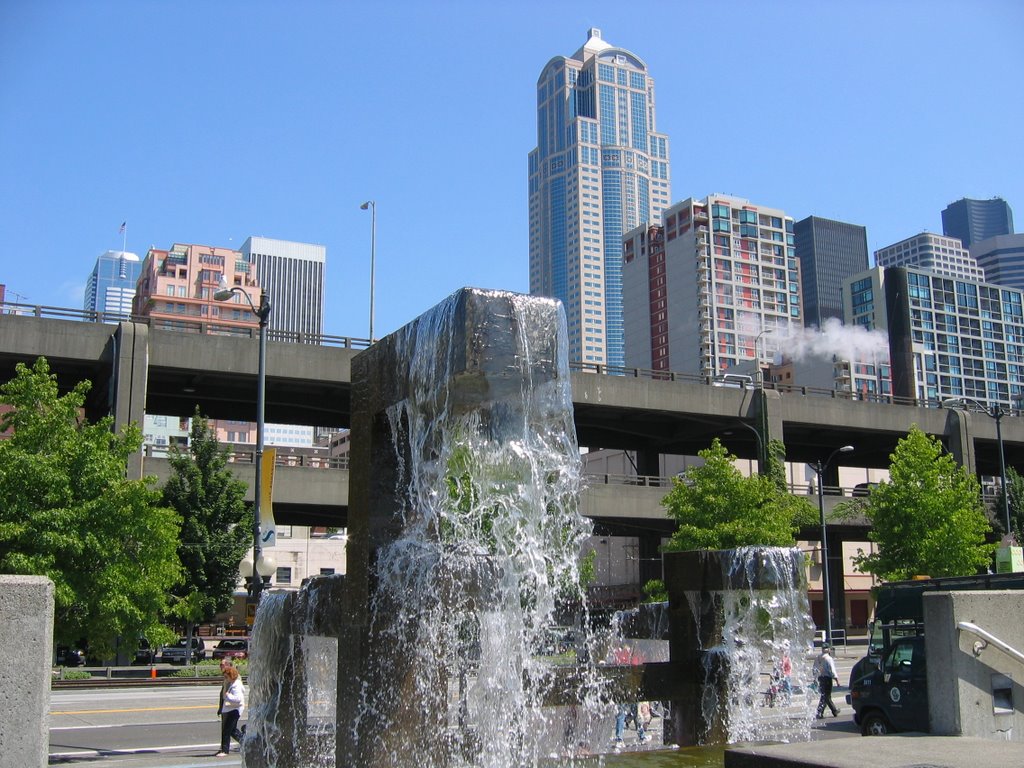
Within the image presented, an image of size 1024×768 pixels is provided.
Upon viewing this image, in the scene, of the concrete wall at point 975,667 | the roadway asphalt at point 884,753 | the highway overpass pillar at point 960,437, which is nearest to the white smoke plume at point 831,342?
the highway overpass pillar at point 960,437

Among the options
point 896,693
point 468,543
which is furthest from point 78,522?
point 896,693

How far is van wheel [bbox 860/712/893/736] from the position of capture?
52.5 feet

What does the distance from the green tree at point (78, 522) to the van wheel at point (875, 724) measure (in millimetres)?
16626

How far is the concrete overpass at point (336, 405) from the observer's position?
36938mm

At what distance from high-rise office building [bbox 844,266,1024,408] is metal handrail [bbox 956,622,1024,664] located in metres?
164

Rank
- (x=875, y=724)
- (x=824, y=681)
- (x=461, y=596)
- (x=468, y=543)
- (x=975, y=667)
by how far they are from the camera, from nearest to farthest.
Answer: (x=975, y=667) < (x=461, y=596) < (x=468, y=543) < (x=875, y=724) < (x=824, y=681)

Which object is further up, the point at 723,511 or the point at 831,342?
the point at 831,342

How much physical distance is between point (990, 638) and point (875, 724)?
9.85 metres

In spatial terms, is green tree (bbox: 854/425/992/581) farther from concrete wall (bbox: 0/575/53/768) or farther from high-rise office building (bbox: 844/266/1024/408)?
high-rise office building (bbox: 844/266/1024/408)

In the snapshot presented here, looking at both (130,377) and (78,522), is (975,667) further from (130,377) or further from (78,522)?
(130,377)

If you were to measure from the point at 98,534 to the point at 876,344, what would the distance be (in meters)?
132

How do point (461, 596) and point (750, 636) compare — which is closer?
point (461, 596)

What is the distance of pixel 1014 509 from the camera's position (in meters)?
50.6

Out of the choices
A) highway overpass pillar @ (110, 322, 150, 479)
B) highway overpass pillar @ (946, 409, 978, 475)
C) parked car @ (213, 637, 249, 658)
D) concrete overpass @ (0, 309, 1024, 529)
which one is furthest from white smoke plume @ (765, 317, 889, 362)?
highway overpass pillar @ (110, 322, 150, 479)
